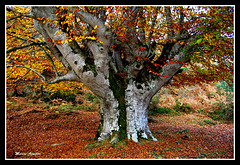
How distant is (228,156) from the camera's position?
4.37 meters

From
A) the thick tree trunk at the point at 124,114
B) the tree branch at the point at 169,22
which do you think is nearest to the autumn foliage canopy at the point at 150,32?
the tree branch at the point at 169,22

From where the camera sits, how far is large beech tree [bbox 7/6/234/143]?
14.4ft

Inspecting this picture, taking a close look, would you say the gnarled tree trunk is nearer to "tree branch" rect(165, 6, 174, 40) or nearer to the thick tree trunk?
the thick tree trunk

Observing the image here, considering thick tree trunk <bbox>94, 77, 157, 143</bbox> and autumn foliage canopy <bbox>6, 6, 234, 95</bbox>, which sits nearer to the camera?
autumn foliage canopy <bbox>6, 6, 234, 95</bbox>

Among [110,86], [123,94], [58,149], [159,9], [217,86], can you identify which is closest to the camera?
[58,149]

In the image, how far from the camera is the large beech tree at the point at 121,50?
4383mm

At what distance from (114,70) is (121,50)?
103cm

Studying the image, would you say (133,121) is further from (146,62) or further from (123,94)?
(146,62)

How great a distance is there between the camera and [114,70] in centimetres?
525

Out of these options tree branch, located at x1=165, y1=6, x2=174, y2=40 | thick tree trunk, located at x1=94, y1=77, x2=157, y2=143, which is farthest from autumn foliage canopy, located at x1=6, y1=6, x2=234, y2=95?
thick tree trunk, located at x1=94, y1=77, x2=157, y2=143

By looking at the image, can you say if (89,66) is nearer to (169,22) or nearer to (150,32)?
(150,32)

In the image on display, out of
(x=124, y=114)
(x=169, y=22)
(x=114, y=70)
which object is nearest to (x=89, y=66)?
(x=114, y=70)
